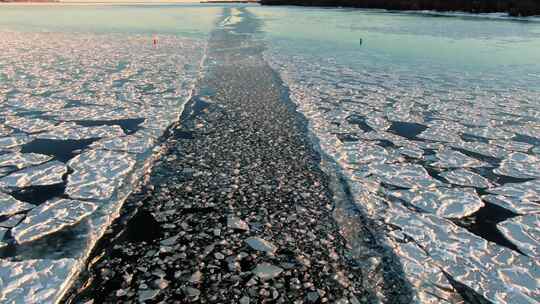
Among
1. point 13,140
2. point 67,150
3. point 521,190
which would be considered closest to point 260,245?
point 521,190

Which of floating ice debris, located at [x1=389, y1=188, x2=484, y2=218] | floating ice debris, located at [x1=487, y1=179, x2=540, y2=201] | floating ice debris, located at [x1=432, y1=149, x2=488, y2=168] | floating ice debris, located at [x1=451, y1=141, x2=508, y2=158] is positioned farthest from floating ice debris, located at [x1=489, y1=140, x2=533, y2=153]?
floating ice debris, located at [x1=389, y1=188, x2=484, y2=218]

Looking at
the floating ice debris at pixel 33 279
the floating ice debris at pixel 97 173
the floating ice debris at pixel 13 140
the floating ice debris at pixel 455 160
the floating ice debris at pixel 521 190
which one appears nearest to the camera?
the floating ice debris at pixel 33 279

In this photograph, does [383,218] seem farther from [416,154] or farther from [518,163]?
[518,163]

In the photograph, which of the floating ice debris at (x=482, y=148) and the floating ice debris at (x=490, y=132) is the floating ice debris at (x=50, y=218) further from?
the floating ice debris at (x=490, y=132)

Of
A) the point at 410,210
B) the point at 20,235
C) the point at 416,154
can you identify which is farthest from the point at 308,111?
the point at 20,235

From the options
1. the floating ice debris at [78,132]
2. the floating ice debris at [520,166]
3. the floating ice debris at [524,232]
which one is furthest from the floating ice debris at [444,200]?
the floating ice debris at [78,132]
